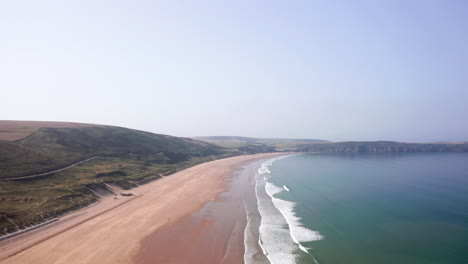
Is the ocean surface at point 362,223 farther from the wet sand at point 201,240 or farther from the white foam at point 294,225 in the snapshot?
the wet sand at point 201,240

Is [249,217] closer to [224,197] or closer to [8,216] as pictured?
[224,197]

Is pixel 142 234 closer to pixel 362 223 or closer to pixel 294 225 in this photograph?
pixel 294 225

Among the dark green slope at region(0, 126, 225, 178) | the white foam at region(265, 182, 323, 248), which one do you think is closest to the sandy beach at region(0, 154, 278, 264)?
the white foam at region(265, 182, 323, 248)

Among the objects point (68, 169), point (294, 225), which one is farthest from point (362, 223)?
point (68, 169)

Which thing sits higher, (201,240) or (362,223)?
(362,223)

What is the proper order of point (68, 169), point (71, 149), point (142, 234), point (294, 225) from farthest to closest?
point (71, 149) → point (68, 169) → point (294, 225) → point (142, 234)

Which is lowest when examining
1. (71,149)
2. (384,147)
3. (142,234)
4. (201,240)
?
(142,234)

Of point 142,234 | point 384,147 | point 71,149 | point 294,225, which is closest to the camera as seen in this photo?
point 142,234
